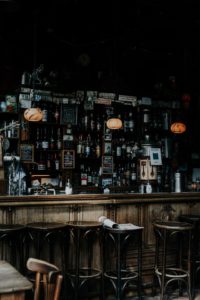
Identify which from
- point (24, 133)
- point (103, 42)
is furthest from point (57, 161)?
point (103, 42)

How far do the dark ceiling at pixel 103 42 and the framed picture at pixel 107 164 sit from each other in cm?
134

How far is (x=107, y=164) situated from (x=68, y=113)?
125 cm

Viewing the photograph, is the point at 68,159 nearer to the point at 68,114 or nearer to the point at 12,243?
the point at 68,114

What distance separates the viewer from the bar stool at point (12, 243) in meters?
4.16

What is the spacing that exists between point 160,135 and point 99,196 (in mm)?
4246

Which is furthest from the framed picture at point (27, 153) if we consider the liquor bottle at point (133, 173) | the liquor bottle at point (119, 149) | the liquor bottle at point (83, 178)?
the liquor bottle at point (133, 173)

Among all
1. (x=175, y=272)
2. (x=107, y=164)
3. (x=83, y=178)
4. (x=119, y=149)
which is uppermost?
(x=119, y=149)

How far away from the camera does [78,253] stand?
4.50 meters

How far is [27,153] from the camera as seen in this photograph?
752cm

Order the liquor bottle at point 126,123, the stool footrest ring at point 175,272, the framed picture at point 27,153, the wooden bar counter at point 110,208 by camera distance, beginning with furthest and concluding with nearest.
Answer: the liquor bottle at point 126,123, the framed picture at point 27,153, the stool footrest ring at point 175,272, the wooden bar counter at point 110,208

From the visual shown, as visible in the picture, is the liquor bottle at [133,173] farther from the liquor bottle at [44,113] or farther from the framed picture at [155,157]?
the liquor bottle at [44,113]

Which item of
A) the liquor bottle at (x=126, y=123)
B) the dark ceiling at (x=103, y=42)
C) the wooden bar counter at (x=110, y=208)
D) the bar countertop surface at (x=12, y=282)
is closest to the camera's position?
the bar countertop surface at (x=12, y=282)

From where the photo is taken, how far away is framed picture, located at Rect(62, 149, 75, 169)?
7.88m

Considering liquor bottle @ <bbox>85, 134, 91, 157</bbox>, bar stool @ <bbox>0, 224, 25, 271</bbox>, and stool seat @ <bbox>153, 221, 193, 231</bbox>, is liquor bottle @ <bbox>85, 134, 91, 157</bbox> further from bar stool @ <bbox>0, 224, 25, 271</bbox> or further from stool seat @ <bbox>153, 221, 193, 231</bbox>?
bar stool @ <bbox>0, 224, 25, 271</bbox>
